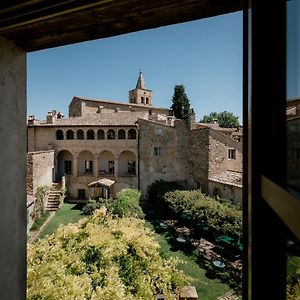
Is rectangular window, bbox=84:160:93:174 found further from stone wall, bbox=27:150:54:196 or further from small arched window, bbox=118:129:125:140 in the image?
small arched window, bbox=118:129:125:140

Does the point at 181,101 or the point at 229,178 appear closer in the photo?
the point at 229,178

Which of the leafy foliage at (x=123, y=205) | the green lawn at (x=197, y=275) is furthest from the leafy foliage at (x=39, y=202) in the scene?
the leafy foliage at (x=123, y=205)

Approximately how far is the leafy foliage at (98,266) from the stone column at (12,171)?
3.43 m

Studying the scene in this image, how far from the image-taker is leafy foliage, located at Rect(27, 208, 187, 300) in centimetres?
500

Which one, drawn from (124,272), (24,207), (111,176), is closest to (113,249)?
(124,272)

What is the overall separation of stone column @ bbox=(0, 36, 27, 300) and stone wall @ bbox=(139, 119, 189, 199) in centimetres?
2314

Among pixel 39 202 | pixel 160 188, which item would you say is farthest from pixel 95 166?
pixel 39 202

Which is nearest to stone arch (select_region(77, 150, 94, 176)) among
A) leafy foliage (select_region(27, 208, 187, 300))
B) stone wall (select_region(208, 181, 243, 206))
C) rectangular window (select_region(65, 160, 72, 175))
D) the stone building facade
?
the stone building facade

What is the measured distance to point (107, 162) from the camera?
27.2 meters

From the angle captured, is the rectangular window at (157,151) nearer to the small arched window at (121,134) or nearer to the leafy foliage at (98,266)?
the small arched window at (121,134)

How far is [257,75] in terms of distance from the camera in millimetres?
914

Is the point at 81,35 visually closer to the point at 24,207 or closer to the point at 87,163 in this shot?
the point at 24,207

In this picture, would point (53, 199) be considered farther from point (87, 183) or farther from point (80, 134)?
point (80, 134)

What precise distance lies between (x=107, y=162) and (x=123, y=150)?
2397mm
